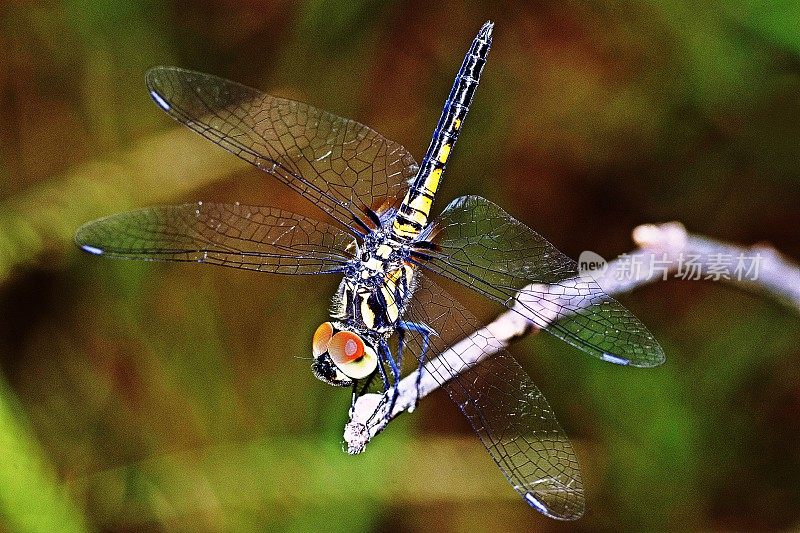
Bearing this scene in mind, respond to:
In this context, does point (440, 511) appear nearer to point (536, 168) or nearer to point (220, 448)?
point (220, 448)

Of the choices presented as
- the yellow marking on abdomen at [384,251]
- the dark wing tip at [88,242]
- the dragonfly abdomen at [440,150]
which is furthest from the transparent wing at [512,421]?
the dark wing tip at [88,242]

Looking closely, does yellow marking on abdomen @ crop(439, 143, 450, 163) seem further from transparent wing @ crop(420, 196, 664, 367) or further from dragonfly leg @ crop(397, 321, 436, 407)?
dragonfly leg @ crop(397, 321, 436, 407)

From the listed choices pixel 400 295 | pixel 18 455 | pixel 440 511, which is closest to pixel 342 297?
pixel 400 295

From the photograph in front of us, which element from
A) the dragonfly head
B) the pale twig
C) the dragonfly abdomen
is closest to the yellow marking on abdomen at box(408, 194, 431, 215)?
the dragonfly abdomen

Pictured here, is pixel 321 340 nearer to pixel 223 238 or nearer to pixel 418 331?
pixel 418 331

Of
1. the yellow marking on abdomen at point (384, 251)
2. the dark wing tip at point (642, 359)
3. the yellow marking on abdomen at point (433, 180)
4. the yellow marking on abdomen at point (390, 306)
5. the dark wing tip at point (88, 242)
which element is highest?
the yellow marking on abdomen at point (433, 180)

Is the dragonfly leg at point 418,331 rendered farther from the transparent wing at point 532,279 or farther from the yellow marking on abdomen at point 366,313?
the transparent wing at point 532,279
